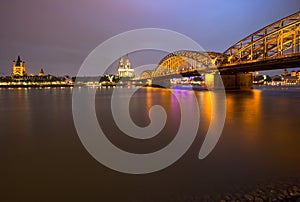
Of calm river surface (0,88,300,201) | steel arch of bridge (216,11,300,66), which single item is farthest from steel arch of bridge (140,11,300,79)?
calm river surface (0,88,300,201)

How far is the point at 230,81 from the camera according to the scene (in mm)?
57125

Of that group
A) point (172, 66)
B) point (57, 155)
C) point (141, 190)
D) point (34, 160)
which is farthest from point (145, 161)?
point (172, 66)

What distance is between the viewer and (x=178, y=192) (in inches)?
192

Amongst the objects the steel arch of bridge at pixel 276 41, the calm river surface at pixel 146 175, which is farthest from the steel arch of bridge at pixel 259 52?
the calm river surface at pixel 146 175

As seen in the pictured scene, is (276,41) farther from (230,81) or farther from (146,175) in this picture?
(146,175)

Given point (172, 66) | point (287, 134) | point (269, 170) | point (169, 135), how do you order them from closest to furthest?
1. point (269, 170)
2. point (287, 134)
3. point (169, 135)
4. point (172, 66)

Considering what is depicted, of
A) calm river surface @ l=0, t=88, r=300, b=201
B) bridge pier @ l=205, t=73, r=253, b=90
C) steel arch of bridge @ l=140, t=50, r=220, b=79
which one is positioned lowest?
calm river surface @ l=0, t=88, r=300, b=201

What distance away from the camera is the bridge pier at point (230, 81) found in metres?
56.2

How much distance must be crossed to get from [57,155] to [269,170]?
265 inches

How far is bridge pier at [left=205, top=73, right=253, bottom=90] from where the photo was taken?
5619cm

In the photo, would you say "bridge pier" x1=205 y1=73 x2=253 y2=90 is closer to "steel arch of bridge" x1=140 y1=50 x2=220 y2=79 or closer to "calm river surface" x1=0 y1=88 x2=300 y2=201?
"steel arch of bridge" x1=140 y1=50 x2=220 y2=79

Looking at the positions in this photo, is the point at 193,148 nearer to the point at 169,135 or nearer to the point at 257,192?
the point at 169,135

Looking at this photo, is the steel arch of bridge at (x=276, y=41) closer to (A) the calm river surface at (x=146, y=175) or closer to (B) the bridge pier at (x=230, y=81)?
(B) the bridge pier at (x=230, y=81)

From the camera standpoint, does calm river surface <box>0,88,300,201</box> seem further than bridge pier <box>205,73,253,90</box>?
No
